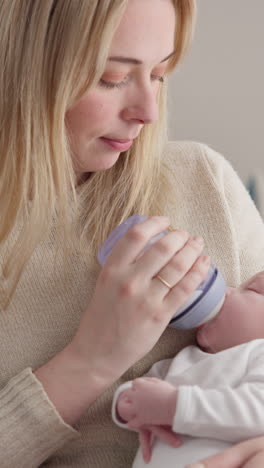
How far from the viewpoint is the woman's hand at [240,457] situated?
1232 mm

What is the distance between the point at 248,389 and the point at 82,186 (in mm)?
568

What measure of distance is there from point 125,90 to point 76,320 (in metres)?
0.47

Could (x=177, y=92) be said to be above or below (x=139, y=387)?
above

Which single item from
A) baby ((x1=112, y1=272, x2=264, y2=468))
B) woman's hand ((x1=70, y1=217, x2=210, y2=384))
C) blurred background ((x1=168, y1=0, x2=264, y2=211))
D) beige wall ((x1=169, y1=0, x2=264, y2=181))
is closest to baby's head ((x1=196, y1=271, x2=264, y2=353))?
baby ((x1=112, y1=272, x2=264, y2=468))

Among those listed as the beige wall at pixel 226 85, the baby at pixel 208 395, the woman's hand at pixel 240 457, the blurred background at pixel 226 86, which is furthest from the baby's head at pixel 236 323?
the beige wall at pixel 226 85

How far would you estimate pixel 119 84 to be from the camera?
1431 mm

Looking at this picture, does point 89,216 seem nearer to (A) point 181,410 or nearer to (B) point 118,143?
(B) point 118,143

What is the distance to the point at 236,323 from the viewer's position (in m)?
1.47

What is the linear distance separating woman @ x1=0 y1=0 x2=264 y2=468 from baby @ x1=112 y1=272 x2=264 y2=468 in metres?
0.09

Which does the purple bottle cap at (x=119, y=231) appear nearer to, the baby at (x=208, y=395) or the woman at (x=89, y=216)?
the woman at (x=89, y=216)

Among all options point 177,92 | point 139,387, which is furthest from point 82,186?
point 177,92

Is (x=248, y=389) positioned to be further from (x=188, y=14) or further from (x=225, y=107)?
(x=225, y=107)

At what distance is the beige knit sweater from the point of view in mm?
1432

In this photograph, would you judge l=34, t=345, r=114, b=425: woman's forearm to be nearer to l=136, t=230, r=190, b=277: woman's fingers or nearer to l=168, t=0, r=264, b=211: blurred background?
l=136, t=230, r=190, b=277: woman's fingers
